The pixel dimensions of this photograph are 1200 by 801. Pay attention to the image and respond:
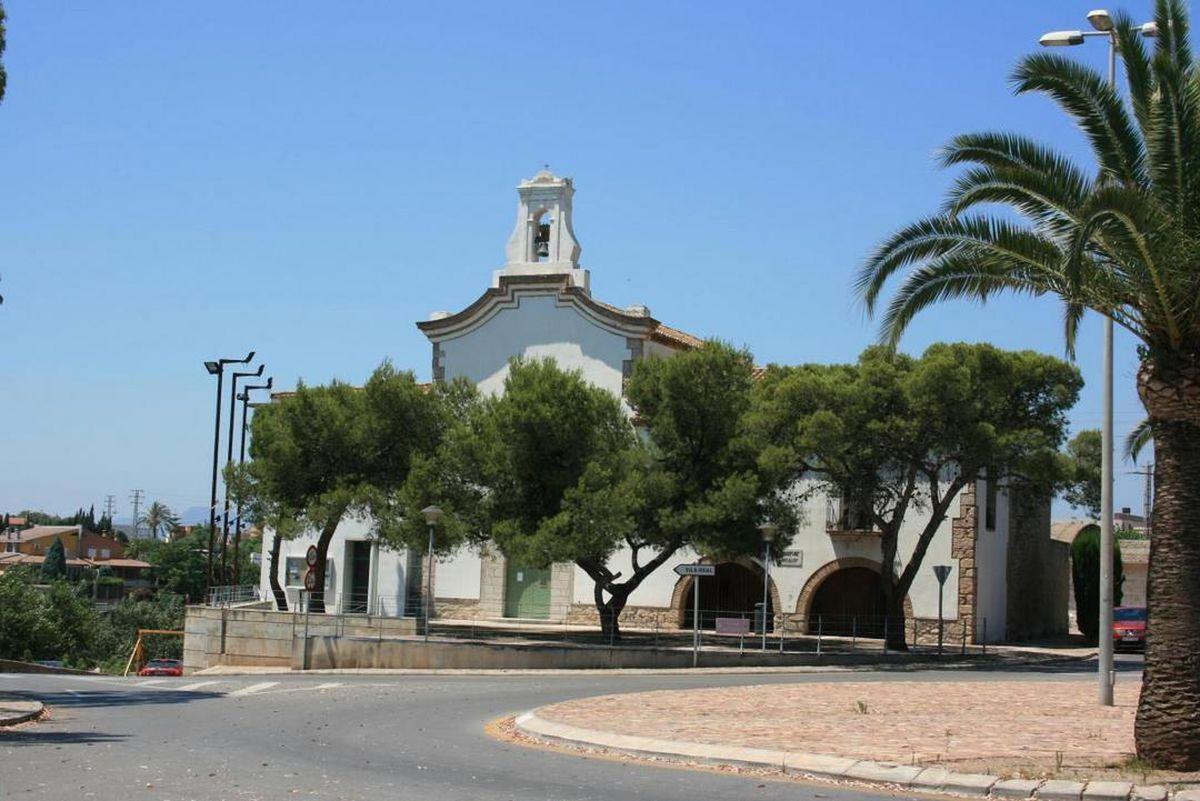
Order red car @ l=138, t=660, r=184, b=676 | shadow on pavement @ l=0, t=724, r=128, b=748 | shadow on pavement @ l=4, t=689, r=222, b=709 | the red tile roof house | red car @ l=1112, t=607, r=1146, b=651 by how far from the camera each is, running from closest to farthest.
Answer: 1. shadow on pavement @ l=0, t=724, r=128, b=748
2. shadow on pavement @ l=4, t=689, r=222, b=709
3. red car @ l=1112, t=607, r=1146, b=651
4. red car @ l=138, t=660, r=184, b=676
5. the red tile roof house

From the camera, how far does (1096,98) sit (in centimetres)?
1444

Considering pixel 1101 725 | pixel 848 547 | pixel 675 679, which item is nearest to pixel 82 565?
pixel 848 547

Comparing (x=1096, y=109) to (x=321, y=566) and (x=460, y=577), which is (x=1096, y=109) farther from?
(x=460, y=577)

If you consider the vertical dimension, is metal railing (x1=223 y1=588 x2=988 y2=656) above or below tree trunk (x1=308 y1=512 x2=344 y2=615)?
below

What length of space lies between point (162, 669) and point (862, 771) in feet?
127

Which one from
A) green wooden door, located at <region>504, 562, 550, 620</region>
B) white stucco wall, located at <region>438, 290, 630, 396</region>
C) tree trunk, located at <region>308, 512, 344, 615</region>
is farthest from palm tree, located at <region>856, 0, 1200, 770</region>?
green wooden door, located at <region>504, 562, 550, 620</region>

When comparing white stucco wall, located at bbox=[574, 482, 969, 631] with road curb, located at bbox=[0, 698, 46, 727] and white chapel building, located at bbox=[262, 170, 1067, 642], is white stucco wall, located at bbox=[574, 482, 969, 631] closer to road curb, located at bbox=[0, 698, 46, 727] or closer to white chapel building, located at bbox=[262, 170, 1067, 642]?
white chapel building, located at bbox=[262, 170, 1067, 642]

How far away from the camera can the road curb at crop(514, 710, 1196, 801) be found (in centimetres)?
1144

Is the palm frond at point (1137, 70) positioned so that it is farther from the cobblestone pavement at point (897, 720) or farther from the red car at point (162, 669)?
the red car at point (162, 669)

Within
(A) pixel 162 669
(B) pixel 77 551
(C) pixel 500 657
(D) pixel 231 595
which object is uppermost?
(B) pixel 77 551

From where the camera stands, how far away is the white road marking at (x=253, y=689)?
2453cm

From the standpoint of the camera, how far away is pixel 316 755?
550 inches

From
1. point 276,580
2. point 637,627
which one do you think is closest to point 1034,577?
point 637,627

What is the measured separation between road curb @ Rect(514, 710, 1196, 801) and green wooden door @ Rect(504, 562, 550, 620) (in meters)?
29.3
